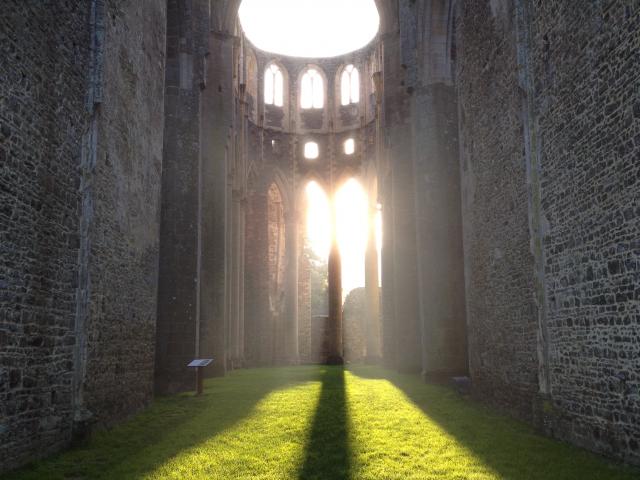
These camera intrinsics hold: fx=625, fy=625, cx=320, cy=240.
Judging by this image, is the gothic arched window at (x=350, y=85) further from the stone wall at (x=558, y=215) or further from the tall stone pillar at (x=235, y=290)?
the stone wall at (x=558, y=215)

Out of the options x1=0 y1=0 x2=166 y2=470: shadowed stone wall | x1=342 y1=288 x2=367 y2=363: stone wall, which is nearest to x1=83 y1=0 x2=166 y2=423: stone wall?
x1=0 y1=0 x2=166 y2=470: shadowed stone wall

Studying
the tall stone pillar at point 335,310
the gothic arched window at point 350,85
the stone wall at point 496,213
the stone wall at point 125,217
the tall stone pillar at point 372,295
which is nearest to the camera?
the stone wall at point 125,217

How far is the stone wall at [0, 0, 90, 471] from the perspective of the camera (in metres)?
5.88

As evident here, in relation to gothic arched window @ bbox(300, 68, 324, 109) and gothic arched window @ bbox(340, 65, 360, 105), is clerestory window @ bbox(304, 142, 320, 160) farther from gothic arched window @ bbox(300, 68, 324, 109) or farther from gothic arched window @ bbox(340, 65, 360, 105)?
gothic arched window @ bbox(340, 65, 360, 105)

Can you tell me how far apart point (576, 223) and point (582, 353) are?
4.73 ft

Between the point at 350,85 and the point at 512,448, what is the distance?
2439 cm

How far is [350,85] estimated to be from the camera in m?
29.2

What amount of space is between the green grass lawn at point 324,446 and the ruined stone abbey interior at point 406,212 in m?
0.41

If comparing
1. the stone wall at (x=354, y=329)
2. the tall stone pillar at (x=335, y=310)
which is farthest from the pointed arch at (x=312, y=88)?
the stone wall at (x=354, y=329)

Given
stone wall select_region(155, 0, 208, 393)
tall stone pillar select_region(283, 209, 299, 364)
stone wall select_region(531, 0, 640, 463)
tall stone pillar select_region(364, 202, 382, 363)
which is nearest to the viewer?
stone wall select_region(531, 0, 640, 463)

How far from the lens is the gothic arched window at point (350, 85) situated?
28891mm

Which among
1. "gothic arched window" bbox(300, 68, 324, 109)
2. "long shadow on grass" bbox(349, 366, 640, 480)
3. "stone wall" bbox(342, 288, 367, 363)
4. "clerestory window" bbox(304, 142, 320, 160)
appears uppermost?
"gothic arched window" bbox(300, 68, 324, 109)

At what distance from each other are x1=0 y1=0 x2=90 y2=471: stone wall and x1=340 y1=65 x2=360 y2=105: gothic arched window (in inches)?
869

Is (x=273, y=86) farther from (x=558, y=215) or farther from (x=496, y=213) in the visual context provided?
(x=558, y=215)
